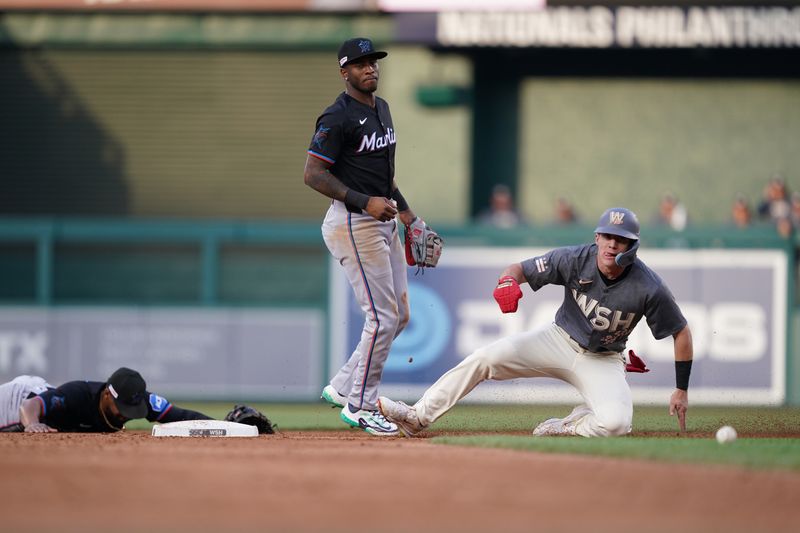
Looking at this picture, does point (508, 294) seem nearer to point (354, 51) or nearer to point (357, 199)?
point (357, 199)

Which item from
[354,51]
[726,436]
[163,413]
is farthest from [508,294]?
[163,413]

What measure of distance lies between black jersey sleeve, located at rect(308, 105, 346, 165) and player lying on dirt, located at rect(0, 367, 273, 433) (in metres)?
1.79

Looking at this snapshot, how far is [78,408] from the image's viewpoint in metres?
8.22

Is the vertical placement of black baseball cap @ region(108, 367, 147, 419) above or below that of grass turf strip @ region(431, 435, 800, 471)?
above

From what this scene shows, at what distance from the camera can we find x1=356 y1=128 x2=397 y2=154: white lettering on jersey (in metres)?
7.70

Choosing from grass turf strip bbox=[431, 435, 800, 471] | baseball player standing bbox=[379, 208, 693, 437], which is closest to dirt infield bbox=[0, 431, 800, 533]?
grass turf strip bbox=[431, 435, 800, 471]

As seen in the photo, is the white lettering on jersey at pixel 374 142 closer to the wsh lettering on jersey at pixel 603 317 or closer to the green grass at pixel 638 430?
the wsh lettering on jersey at pixel 603 317

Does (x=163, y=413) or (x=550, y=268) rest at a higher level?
(x=550, y=268)

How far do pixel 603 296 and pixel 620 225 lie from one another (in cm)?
46

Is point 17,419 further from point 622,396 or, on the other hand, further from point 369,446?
point 622,396

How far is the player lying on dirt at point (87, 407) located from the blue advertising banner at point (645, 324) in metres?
4.58

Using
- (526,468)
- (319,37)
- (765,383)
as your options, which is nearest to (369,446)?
(526,468)

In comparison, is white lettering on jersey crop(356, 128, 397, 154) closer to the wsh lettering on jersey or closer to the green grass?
the wsh lettering on jersey

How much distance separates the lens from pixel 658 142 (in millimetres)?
18062
